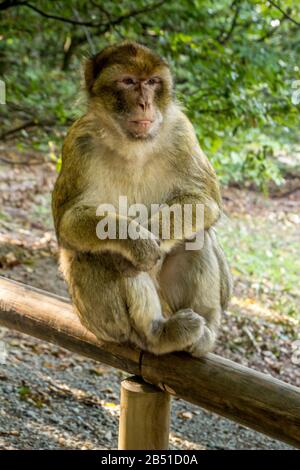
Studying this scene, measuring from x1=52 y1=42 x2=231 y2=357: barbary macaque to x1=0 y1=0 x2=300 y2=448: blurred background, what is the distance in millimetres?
369

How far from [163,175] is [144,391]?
110 centimetres

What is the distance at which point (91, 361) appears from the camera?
228 inches

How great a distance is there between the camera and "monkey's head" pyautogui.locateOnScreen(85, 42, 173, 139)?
10.2 ft

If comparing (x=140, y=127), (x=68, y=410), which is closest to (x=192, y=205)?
(x=140, y=127)

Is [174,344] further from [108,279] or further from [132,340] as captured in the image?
[108,279]

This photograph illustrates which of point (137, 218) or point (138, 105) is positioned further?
point (137, 218)

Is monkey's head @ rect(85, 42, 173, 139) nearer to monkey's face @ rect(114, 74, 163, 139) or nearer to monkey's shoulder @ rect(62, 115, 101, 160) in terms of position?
A: monkey's face @ rect(114, 74, 163, 139)

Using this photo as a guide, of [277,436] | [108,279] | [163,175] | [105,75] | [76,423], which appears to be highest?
[105,75]

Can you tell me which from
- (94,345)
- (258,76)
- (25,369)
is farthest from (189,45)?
(94,345)

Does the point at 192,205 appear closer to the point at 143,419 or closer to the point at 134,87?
the point at 134,87

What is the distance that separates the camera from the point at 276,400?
8.17 feet

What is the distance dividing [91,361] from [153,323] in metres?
2.85

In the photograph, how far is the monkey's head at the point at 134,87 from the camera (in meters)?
3.12

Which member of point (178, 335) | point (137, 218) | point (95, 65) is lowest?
point (178, 335)
